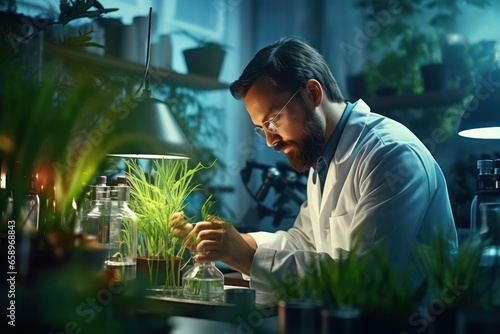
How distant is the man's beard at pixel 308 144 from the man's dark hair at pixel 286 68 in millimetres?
126

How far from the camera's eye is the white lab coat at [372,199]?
1.63m

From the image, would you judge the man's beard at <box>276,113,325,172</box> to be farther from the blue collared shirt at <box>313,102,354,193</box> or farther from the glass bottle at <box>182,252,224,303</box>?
the glass bottle at <box>182,252,224,303</box>

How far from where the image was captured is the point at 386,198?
5.53ft

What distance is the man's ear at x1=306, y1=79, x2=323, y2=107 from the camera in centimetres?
200

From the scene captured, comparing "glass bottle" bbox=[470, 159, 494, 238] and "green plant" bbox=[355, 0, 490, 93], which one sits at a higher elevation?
"green plant" bbox=[355, 0, 490, 93]

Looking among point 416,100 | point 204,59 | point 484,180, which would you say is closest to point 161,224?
point 484,180

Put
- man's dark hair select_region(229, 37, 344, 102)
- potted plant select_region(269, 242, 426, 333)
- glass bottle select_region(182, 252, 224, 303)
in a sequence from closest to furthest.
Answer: potted plant select_region(269, 242, 426, 333) → glass bottle select_region(182, 252, 224, 303) → man's dark hair select_region(229, 37, 344, 102)

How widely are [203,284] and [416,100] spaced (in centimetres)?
230

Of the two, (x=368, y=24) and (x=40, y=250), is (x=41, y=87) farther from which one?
(x=368, y=24)

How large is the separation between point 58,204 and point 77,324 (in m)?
0.18

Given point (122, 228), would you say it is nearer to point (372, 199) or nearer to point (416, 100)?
point (372, 199)

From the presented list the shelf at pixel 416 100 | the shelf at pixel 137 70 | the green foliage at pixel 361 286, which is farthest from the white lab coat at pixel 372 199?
the shelf at pixel 416 100

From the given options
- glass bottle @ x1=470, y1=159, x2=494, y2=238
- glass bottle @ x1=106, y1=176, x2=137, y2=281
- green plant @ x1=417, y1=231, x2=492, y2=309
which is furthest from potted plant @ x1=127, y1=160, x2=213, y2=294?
green plant @ x1=417, y1=231, x2=492, y2=309

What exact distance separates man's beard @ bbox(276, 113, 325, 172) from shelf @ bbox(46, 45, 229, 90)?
2.71 feet
